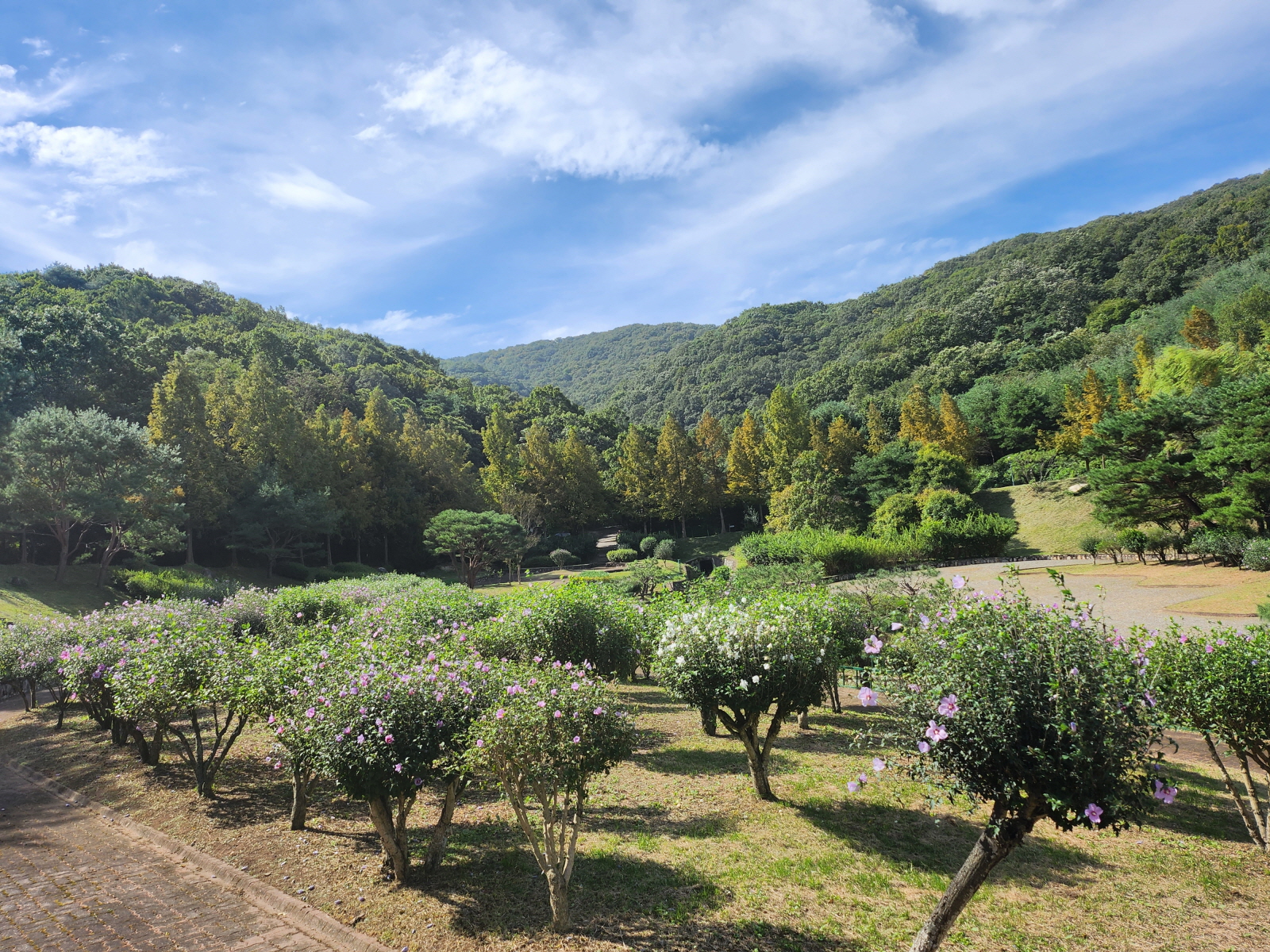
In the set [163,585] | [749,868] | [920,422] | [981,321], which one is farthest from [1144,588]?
[981,321]

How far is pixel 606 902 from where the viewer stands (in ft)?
15.2

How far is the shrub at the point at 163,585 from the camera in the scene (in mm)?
23109

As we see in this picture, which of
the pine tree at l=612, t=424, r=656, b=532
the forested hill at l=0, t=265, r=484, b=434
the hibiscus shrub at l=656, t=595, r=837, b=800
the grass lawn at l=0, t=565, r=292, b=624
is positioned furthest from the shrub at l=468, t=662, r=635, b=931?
the pine tree at l=612, t=424, r=656, b=532

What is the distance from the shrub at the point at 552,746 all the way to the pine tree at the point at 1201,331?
52468 mm

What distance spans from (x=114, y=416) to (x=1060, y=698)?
1733 inches

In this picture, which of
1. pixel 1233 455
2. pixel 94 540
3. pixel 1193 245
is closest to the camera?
pixel 1233 455

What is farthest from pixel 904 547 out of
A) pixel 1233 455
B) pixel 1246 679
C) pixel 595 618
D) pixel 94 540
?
pixel 94 540

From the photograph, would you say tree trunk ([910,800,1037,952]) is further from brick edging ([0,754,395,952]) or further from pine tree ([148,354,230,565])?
pine tree ([148,354,230,565])

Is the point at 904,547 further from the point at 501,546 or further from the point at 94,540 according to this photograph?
the point at 94,540

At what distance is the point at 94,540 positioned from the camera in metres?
29.2

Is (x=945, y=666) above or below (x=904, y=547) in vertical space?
above

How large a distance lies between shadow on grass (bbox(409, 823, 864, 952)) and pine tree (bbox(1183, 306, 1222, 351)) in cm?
5202

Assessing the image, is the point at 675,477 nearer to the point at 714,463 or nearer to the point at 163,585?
the point at 714,463

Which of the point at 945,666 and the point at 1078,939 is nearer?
the point at 945,666
